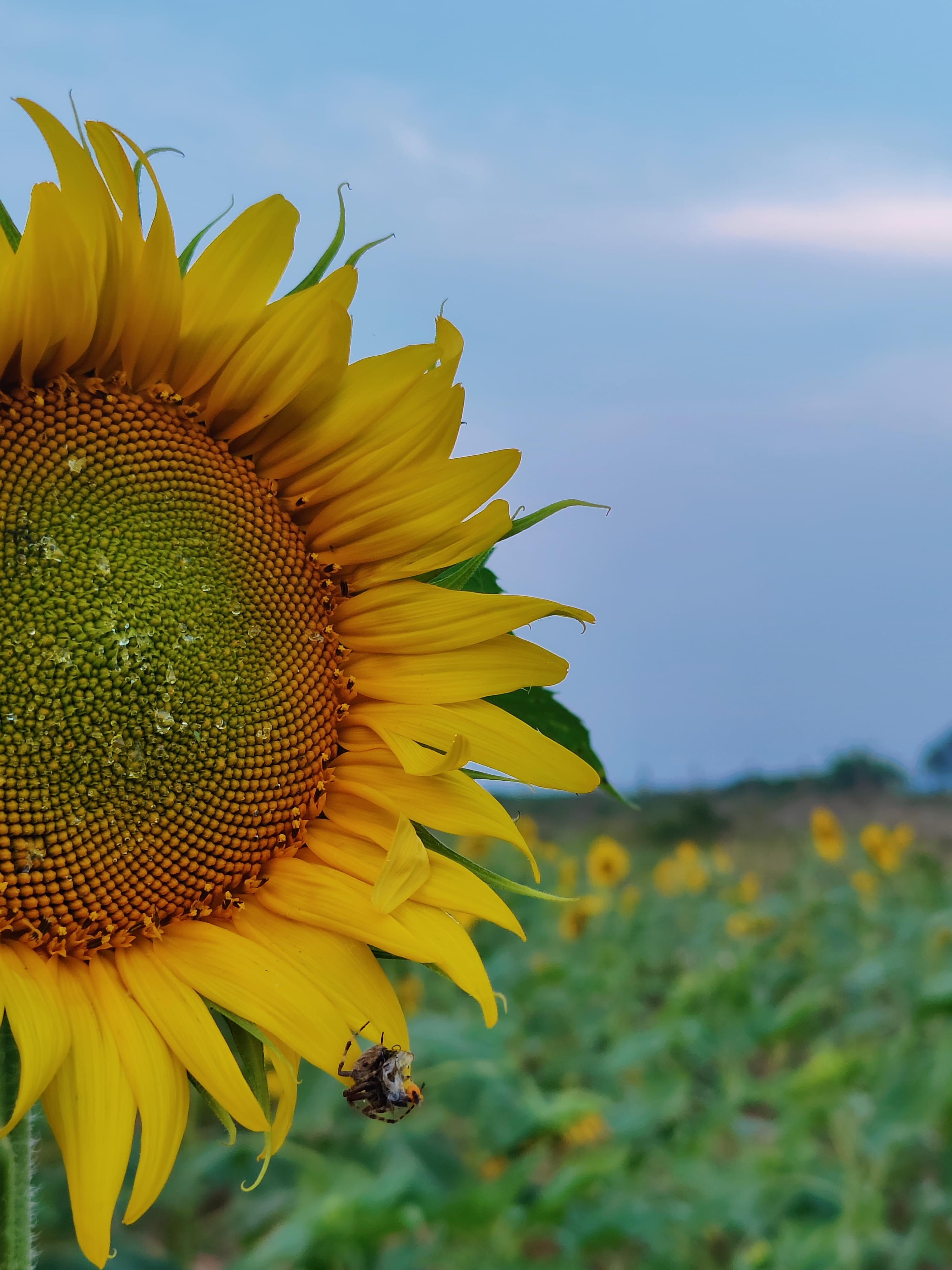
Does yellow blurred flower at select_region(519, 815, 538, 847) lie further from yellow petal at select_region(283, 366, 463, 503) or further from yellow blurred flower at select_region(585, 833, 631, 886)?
yellow petal at select_region(283, 366, 463, 503)

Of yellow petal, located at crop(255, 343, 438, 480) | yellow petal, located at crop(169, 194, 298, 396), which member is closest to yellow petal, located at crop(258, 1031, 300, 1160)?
yellow petal, located at crop(255, 343, 438, 480)

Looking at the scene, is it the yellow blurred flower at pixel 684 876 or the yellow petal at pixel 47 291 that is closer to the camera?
the yellow petal at pixel 47 291

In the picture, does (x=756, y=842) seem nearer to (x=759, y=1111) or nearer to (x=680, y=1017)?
(x=759, y=1111)

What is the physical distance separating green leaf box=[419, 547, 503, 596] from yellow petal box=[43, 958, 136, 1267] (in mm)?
591

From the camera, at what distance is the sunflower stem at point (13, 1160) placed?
1172 millimetres

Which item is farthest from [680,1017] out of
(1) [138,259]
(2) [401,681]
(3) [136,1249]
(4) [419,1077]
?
(1) [138,259]

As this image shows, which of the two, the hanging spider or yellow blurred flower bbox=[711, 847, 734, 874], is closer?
the hanging spider

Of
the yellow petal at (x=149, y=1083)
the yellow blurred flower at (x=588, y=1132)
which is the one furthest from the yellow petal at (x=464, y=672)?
the yellow blurred flower at (x=588, y=1132)

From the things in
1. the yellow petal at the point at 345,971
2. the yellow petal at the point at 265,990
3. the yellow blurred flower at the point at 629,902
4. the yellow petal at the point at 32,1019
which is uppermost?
the yellow petal at the point at 345,971

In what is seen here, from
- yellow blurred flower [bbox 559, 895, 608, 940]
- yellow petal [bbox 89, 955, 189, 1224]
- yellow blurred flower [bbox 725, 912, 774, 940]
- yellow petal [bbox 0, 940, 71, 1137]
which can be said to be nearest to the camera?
yellow petal [bbox 0, 940, 71, 1137]

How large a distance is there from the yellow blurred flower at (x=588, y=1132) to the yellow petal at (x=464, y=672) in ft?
11.1

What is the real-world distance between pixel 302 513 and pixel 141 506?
188 millimetres

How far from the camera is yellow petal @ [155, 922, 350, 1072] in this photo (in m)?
1.27

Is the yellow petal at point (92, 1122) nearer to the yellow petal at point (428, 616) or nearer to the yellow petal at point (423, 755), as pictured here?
the yellow petal at point (423, 755)
